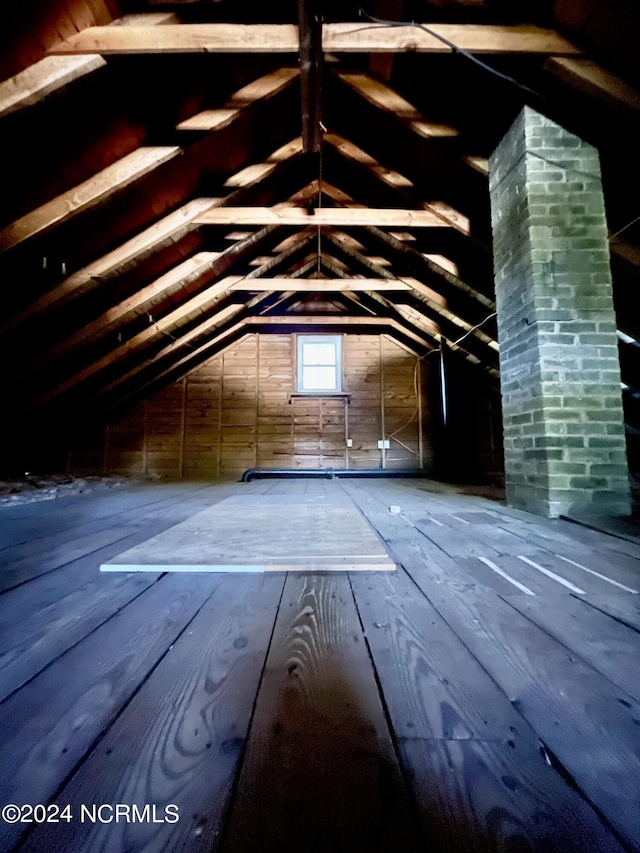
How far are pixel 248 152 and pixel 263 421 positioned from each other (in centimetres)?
436

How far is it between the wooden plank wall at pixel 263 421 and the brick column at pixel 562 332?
4.48 meters

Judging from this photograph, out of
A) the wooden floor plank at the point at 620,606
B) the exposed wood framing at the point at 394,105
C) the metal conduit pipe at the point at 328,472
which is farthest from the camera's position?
the metal conduit pipe at the point at 328,472

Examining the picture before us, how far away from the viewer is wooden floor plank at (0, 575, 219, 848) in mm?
448

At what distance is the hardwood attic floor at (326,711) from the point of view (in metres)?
0.39

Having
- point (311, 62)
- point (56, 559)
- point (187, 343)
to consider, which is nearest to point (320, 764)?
point (56, 559)

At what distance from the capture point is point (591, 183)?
7.42ft

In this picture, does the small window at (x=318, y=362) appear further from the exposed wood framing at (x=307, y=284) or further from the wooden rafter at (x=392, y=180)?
the wooden rafter at (x=392, y=180)

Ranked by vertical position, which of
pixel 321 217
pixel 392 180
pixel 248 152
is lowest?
pixel 321 217

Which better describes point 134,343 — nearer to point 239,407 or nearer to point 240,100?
point 239,407

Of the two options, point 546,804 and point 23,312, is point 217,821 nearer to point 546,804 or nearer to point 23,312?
point 546,804

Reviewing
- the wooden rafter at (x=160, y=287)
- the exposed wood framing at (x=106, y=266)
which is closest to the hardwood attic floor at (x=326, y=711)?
the exposed wood framing at (x=106, y=266)

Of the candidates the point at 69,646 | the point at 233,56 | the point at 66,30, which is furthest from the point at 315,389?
the point at 69,646

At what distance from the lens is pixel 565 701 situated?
590mm

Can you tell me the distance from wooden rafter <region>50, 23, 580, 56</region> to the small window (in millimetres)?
4934
